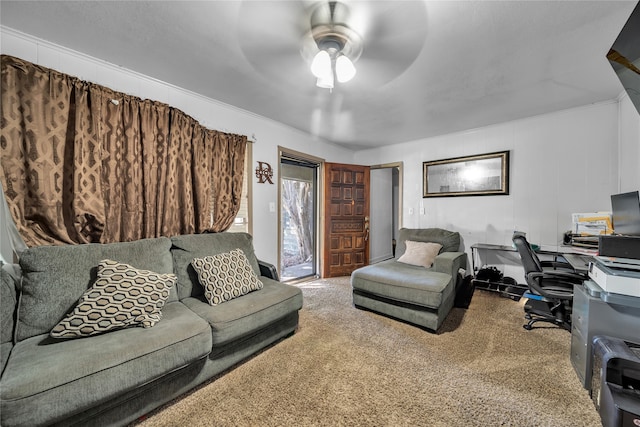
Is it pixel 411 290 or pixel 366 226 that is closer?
pixel 411 290

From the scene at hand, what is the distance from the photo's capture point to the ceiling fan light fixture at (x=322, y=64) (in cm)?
157

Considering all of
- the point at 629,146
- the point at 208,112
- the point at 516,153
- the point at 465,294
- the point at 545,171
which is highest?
the point at 208,112

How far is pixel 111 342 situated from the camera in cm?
133

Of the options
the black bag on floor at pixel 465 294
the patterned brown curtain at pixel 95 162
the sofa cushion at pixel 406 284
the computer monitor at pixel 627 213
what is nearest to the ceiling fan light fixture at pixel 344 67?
the patterned brown curtain at pixel 95 162

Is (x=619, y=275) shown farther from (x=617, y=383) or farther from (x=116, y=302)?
(x=116, y=302)

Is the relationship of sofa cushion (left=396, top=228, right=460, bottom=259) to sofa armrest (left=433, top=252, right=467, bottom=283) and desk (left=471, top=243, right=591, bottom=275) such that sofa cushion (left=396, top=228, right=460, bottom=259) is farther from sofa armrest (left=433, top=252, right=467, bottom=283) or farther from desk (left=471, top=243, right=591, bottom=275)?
sofa armrest (left=433, top=252, right=467, bottom=283)

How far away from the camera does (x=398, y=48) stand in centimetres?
185

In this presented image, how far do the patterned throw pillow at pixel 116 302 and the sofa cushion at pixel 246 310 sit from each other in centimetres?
32

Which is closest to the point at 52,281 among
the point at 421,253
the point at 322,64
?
the point at 322,64

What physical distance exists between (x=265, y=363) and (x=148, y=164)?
205cm

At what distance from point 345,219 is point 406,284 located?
7.16 ft

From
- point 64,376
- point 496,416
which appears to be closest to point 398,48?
point 496,416

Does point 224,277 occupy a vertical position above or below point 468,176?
below

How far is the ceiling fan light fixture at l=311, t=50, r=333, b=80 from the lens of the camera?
1573 mm
